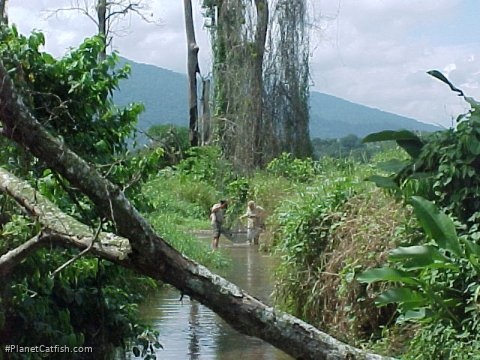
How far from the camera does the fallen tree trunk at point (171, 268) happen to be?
4809mm

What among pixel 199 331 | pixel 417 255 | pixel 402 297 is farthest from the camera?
pixel 199 331

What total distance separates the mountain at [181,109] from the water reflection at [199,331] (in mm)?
2244

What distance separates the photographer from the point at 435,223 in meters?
6.25

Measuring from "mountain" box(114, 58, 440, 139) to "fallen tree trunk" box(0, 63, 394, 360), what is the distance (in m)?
2.22

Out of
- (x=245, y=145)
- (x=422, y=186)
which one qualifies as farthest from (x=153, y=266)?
(x=245, y=145)

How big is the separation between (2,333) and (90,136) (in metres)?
2.05

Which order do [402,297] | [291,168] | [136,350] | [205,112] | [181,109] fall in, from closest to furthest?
[402,297], [136,350], [291,168], [205,112], [181,109]

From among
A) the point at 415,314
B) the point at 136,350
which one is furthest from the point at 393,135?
the point at 136,350

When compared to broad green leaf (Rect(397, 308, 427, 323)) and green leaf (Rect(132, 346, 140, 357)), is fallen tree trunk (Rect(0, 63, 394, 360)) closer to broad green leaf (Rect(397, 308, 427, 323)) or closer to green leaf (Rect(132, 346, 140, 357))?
broad green leaf (Rect(397, 308, 427, 323))

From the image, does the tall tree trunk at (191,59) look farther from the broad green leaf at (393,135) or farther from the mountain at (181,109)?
the broad green leaf at (393,135)

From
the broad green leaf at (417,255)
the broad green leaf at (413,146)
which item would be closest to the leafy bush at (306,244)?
the broad green leaf at (413,146)

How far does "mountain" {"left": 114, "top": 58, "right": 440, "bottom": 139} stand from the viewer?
945 centimetres

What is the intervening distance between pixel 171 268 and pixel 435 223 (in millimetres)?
2177

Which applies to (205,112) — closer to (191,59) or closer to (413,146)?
(191,59)
